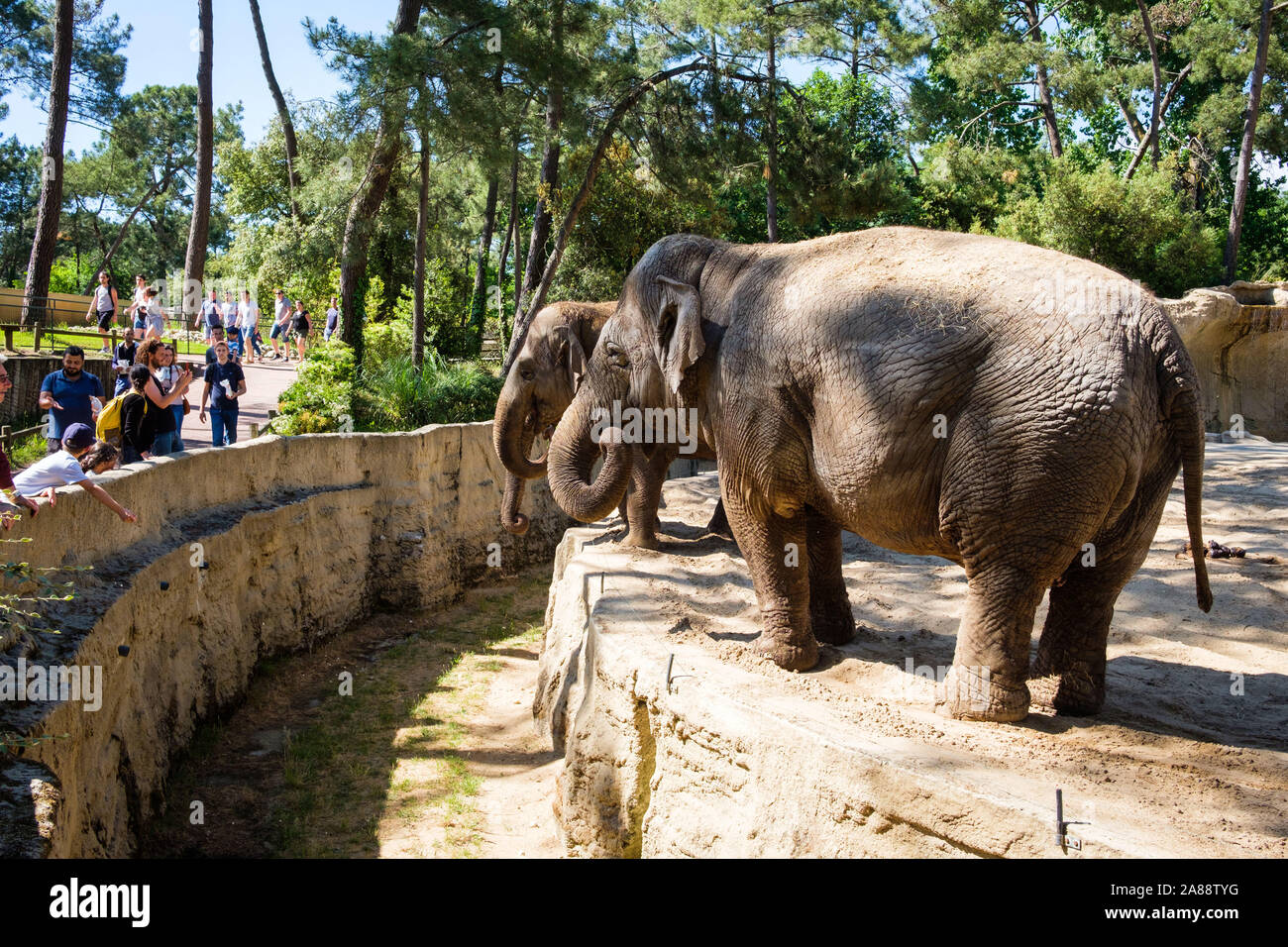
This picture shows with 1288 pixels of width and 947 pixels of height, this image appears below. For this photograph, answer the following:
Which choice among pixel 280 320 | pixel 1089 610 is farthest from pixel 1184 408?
pixel 280 320

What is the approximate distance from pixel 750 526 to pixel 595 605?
135 centimetres

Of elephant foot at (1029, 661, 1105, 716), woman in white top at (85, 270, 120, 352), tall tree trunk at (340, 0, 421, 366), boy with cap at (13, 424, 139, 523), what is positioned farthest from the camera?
woman in white top at (85, 270, 120, 352)

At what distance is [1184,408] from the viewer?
4.71 m

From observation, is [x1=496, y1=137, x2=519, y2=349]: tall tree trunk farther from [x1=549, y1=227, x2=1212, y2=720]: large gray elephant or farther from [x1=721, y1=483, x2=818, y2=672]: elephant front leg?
[x1=721, y1=483, x2=818, y2=672]: elephant front leg

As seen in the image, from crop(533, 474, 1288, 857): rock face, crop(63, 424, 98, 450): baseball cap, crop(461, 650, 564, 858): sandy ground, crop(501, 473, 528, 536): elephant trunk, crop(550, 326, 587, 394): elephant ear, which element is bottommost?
crop(461, 650, 564, 858): sandy ground

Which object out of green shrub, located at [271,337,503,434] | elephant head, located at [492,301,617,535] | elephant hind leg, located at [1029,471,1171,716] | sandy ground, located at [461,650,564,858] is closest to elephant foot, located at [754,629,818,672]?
elephant hind leg, located at [1029,471,1171,716]

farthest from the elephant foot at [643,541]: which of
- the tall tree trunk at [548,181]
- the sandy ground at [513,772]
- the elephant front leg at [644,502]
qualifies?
the tall tree trunk at [548,181]

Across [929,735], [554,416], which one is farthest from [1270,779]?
[554,416]

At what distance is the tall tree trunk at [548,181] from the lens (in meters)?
16.6

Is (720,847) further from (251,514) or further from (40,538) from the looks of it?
(251,514)

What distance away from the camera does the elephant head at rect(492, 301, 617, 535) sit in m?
10.7

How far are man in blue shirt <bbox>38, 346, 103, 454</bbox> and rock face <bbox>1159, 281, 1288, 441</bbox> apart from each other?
59.9ft

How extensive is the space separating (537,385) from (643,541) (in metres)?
2.32

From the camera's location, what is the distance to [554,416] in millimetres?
11016
